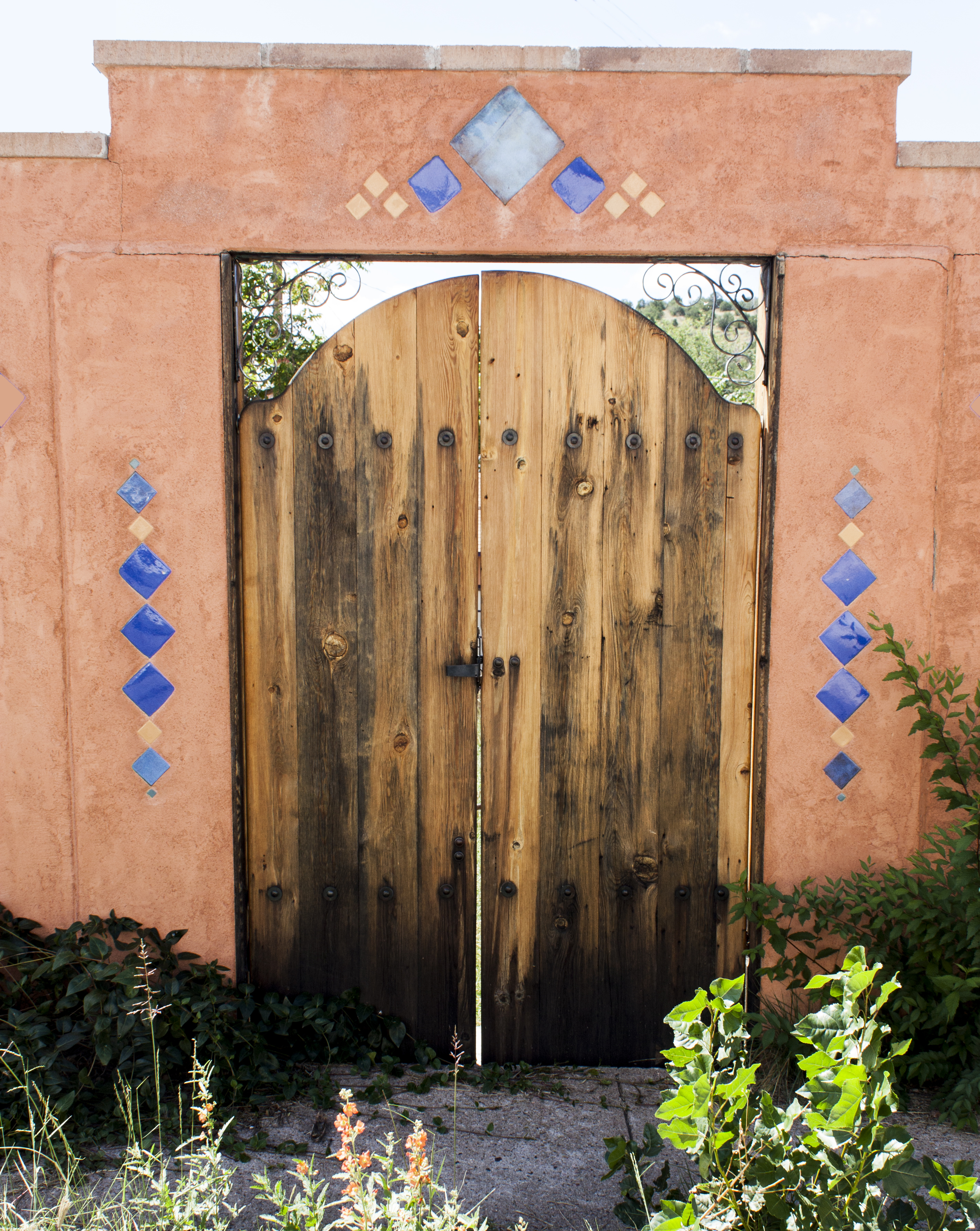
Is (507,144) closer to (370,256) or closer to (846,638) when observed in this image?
(370,256)

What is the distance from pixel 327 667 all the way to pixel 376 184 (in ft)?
4.67

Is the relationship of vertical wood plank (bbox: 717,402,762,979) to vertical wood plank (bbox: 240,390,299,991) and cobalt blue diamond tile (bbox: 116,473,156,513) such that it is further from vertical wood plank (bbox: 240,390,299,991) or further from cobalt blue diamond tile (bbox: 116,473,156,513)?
cobalt blue diamond tile (bbox: 116,473,156,513)

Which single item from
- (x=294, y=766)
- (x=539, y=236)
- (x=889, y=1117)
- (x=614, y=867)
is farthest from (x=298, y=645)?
(x=889, y=1117)

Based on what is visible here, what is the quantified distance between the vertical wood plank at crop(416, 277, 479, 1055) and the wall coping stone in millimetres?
588

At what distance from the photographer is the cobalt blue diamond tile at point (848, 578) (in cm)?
252

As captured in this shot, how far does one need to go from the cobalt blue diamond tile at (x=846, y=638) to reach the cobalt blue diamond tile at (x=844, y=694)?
46mm

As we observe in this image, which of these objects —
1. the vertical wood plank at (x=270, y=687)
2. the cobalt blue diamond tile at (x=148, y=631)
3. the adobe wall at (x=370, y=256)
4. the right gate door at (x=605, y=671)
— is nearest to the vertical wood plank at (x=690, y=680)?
the right gate door at (x=605, y=671)

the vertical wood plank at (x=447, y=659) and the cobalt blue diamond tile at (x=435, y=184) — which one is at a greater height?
the cobalt blue diamond tile at (x=435, y=184)

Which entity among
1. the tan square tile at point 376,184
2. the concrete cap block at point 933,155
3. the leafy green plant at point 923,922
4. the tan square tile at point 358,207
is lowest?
the leafy green plant at point 923,922

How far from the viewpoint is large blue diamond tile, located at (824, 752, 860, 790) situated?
255cm

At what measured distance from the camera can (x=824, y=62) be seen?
2385 mm

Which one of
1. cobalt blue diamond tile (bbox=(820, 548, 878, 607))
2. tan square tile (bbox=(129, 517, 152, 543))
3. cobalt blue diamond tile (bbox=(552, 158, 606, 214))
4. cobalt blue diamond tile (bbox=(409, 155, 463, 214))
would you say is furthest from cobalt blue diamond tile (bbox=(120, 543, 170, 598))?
cobalt blue diamond tile (bbox=(820, 548, 878, 607))

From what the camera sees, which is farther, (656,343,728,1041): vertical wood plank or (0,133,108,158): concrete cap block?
(656,343,728,1041): vertical wood plank

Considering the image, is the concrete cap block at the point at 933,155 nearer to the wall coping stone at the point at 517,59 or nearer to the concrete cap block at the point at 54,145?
the wall coping stone at the point at 517,59
